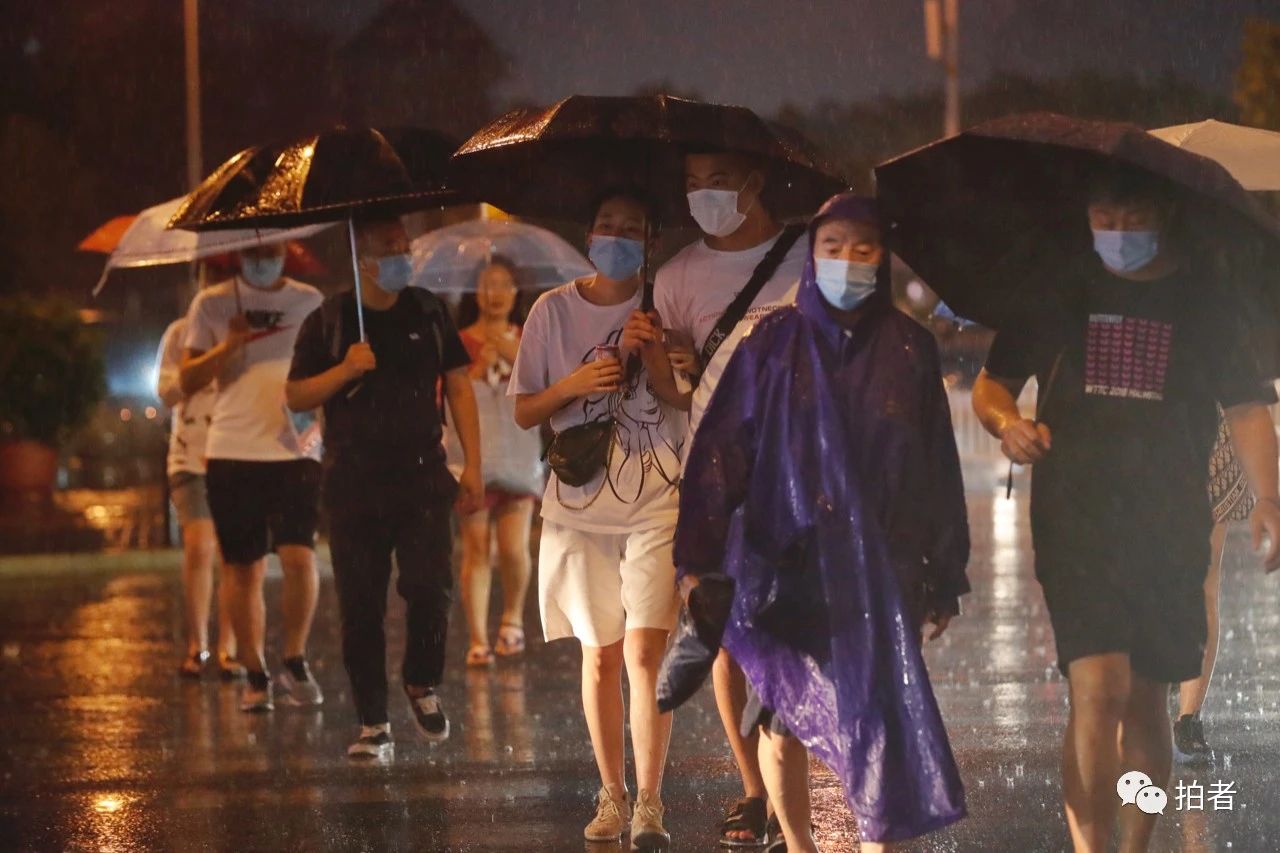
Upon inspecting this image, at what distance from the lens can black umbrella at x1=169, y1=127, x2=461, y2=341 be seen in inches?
324

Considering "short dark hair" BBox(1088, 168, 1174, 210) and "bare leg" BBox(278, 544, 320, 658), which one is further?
"bare leg" BBox(278, 544, 320, 658)

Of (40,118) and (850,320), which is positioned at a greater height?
(40,118)

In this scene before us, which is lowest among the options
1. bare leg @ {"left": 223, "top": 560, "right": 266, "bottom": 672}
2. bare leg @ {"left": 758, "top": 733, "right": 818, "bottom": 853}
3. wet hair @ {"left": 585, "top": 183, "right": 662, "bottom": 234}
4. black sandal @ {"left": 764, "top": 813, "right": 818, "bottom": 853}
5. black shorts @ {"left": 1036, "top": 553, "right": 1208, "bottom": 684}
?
black sandal @ {"left": 764, "top": 813, "right": 818, "bottom": 853}

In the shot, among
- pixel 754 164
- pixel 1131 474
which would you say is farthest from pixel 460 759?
pixel 1131 474

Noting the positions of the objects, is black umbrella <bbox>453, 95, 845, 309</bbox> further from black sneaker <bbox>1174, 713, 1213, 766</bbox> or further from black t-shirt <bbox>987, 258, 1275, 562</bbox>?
black sneaker <bbox>1174, 713, 1213, 766</bbox>

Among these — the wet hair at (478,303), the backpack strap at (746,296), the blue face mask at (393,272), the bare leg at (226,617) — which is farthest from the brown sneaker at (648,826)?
the wet hair at (478,303)

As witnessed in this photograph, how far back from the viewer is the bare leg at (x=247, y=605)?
33.1 feet

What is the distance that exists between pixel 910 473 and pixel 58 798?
383 cm

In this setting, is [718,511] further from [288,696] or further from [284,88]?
[284,88]

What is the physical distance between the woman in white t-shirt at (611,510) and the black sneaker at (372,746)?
1.66 metres

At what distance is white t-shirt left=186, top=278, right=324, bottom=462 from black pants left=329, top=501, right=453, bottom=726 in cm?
165

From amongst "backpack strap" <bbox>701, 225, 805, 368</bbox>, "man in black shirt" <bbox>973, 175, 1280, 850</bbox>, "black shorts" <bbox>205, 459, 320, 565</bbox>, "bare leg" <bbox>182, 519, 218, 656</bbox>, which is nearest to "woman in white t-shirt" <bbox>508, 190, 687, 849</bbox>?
"backpack strap" <bbox>701, 225, 805, 368</bbox>

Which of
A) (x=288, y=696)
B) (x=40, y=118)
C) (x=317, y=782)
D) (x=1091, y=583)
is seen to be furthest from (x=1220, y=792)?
(x=40, y=118)

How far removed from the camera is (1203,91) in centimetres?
5103
